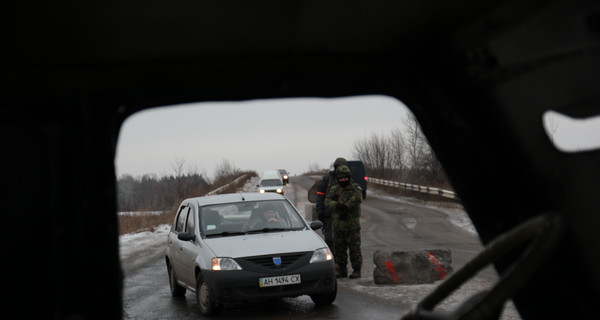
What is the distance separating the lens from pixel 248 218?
1095cm

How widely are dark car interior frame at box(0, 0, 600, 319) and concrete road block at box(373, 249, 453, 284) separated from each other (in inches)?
383

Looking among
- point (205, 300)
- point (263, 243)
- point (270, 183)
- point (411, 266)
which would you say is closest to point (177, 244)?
point (205, 300)

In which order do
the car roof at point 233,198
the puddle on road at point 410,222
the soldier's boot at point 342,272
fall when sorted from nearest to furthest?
the car roof at point 233,198
the soldier's boot at point 342,272
the puddle on road at point 410,222

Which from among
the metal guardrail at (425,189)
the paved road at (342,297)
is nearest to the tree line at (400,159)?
the metal guardrail at (425,189)

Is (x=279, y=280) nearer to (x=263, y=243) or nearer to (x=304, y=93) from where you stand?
(x=263, y=243)

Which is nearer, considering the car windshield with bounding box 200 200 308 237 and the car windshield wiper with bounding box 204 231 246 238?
the car windshield wiper with bounding box 204 231 246 238

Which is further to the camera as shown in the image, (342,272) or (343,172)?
(342,272)

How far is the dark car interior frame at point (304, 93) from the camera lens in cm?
172

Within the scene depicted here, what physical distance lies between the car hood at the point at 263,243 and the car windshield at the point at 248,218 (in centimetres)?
23

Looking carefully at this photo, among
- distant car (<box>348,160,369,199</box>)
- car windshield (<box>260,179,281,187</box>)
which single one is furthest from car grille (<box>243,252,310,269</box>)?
car windshield (<box>260,179,281,187</box>)

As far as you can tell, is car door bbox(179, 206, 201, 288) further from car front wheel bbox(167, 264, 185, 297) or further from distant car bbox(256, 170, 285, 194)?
distant car bbox(256, 170, 285, 194)

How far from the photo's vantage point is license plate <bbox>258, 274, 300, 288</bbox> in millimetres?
9641

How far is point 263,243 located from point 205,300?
1.05 m

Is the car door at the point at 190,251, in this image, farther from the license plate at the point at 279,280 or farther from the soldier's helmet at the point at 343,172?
the soldier's helmet at the point at 343,172
